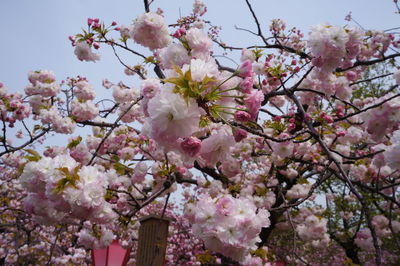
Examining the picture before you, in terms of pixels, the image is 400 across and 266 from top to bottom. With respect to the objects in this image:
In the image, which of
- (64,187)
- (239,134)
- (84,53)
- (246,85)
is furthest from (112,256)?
(84,53)

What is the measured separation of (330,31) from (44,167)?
2.05m

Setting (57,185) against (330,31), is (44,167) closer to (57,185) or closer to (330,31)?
(57,185)

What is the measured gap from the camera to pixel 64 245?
1004 cm

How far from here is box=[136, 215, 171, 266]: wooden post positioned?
2.25 metres

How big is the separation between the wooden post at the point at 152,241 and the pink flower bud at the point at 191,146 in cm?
120

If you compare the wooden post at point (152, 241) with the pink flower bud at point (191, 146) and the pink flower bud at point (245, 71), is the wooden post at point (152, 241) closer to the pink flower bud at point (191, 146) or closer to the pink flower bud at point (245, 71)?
the pink flower bud at point (191, 146)

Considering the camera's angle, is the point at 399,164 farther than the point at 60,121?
No

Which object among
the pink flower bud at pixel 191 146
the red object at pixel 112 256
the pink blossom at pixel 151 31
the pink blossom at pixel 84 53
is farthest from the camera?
the pink blossom at pixel 84 53

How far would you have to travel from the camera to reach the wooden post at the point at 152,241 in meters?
2.25

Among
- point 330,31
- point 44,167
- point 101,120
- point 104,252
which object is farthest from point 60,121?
point 330,31

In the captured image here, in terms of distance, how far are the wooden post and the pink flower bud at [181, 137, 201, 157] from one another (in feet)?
3.94

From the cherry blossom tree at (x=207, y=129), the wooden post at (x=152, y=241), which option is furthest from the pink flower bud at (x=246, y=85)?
the wooden post at (x=152, y=241)

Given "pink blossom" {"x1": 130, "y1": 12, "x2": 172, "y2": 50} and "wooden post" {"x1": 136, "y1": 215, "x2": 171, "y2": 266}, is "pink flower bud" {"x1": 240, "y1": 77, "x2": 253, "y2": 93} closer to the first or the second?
"wooden post" {"x1": 136, "y1": 215, "x2": 171, "y2": 266}

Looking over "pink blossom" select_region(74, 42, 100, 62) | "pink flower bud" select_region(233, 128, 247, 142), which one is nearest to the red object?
"pink flower bud" select_region(233, 128, 247, 142)
